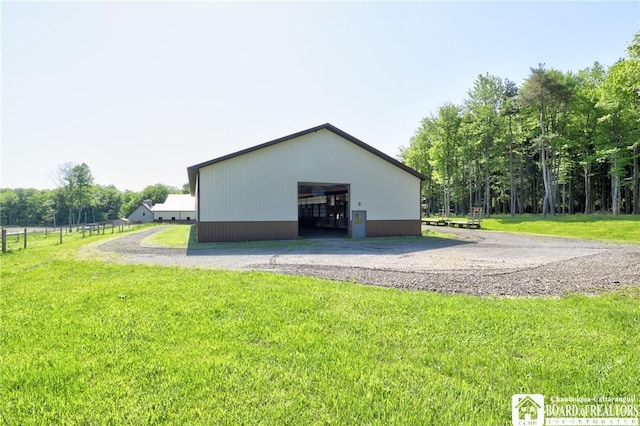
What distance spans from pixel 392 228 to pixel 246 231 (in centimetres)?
962

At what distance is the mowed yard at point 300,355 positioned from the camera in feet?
8.12

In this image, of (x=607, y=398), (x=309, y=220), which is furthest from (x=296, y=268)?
(x=309, y=220)

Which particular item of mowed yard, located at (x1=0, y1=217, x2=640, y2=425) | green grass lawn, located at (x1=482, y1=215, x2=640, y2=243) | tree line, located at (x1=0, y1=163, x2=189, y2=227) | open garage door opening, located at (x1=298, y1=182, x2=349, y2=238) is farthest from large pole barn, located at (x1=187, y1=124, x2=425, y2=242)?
tree line, located at (x1=0, y1=163, x2=189, y2=227)

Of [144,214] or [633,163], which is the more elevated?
[633,163]

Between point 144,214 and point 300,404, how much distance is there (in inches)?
3052

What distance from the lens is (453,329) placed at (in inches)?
161

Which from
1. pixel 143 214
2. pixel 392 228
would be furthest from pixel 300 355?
pixel 143 214

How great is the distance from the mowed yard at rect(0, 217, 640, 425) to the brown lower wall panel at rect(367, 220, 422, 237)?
15.4m

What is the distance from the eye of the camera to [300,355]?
3.32 meters

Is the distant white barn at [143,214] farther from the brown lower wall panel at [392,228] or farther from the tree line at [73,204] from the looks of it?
the brown lower wall panel at [392,228]

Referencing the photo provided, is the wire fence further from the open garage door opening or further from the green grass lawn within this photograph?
the green grass lawn

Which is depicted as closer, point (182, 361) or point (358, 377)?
point (358, 377)

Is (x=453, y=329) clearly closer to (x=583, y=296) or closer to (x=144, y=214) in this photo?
(x=583, y=296)

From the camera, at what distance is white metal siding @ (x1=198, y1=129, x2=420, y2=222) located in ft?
58.9
